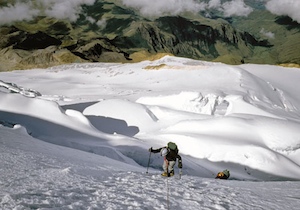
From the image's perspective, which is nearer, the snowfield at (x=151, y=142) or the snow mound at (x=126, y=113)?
the snowfield at (x=151, y=142)

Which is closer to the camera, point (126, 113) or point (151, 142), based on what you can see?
point (151, 142)

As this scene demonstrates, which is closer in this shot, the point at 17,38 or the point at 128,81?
the point at 128,81

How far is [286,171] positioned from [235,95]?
16243 mm

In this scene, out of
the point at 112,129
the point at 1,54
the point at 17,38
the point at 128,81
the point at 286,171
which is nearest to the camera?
the point at 286,171

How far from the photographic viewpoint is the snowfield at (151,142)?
21.9ft

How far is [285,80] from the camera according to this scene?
157 feet

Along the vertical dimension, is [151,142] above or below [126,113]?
below

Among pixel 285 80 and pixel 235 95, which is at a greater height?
pixel 285 80

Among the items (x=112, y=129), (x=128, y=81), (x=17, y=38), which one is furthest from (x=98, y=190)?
(x=17, y=38)

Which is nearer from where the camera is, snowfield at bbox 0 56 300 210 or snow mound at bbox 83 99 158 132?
snowfield at bbox 0 56 300 210

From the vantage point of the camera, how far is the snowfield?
666cm

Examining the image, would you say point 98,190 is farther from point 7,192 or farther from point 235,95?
point 235,95

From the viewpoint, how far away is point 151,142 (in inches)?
803

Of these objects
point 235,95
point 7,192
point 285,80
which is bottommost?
point 7,192
